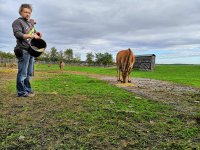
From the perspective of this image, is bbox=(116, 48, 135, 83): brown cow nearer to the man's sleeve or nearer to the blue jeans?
the blue jeans

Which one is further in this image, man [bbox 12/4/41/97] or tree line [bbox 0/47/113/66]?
tree line [bbox 0/47/113/66]

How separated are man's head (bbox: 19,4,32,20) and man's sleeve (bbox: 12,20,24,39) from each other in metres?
0.27

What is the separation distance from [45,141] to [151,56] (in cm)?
3939

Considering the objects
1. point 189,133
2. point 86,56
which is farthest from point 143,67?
point 86,56

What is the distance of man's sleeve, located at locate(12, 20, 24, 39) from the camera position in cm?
738

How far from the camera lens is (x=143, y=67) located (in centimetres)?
4272

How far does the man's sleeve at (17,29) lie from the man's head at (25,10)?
0.27m

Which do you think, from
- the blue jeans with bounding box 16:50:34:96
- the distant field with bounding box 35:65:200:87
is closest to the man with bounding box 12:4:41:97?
the blue jeans with bounding box 16:50:34:96

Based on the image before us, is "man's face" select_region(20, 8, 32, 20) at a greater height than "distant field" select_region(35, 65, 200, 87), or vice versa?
"man's face" select_region(20, 8, 32, 20)

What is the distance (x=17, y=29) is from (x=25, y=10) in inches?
22.6

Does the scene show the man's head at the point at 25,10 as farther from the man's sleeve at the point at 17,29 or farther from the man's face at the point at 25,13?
the man's sleeve at the point at 17,29

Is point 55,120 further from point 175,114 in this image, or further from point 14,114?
point 175,114

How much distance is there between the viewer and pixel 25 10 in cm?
758

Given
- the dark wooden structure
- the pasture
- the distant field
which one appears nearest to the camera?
the pasture
